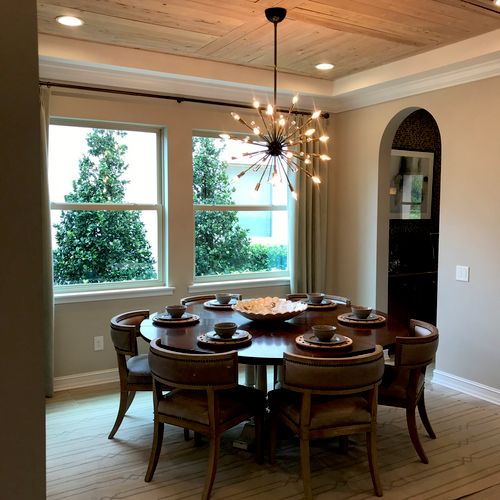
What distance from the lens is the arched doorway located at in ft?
18.9

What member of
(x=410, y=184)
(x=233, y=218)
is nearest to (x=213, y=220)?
(x=233, y=218)

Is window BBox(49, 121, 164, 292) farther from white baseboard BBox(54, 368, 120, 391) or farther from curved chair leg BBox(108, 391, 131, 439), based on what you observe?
curved chair leg BBox(108, 391, 131, 439)

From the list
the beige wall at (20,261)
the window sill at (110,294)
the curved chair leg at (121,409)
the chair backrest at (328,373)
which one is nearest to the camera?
the beige wall at (20,261)

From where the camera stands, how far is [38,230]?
41.7 inches

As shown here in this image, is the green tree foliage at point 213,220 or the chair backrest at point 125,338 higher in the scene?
the green tree foliage at point 213,220

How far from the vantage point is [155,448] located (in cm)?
287

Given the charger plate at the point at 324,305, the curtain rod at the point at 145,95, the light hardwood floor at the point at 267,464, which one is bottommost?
the light hardwood floor at the point at 267,464

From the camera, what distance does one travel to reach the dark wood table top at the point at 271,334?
273cm

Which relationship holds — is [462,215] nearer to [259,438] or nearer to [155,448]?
[259,438]

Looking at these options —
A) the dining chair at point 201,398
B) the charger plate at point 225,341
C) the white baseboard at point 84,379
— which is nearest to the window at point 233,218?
the white baseboard at point 84,379

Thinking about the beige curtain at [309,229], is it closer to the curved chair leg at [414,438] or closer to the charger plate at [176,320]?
the charger plate at [176,320]

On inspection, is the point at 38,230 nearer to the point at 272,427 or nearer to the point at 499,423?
the point at 272,427

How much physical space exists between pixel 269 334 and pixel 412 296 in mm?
A: 3165

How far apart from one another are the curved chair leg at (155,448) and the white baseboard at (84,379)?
1.77 m
